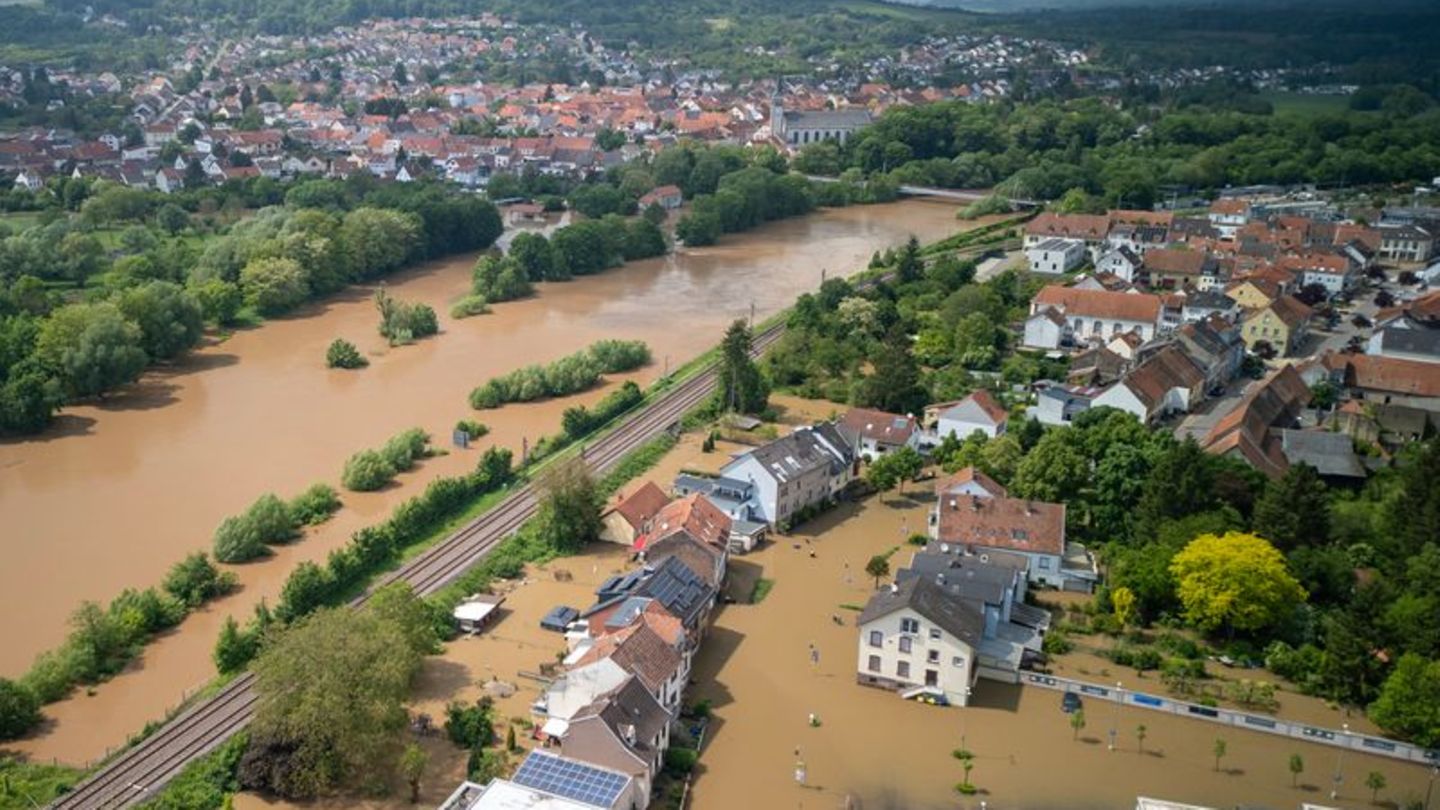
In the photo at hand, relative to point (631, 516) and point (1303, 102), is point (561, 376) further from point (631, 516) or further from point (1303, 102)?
point (1303, 102)

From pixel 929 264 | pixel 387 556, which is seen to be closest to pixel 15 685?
pixel 387 556

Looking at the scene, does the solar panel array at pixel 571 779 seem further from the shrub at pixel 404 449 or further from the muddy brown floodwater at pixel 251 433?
the shrub at pixel 404 449

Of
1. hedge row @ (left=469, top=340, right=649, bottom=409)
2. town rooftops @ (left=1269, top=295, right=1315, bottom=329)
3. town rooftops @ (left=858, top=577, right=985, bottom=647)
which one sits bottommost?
hedge row @ (left=469, top=340, right=649, bottom=409)

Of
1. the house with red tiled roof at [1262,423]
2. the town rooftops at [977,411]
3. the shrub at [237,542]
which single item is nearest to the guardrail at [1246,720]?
the house with red tiled roof at [1262,423]

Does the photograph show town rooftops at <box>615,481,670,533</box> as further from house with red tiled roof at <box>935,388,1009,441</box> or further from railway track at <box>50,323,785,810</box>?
house with red tiled roof at <box>935,388,1009,441</box>

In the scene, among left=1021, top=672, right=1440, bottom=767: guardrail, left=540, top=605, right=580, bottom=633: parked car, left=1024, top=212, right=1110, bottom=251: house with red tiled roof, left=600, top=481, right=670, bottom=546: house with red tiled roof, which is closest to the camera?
left=1021, top=672, right=1440, bottom=767: guardrail

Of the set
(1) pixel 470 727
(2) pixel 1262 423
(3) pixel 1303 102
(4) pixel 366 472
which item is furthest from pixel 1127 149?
(1) pixel 470 727

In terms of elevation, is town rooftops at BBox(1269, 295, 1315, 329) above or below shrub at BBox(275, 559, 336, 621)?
below

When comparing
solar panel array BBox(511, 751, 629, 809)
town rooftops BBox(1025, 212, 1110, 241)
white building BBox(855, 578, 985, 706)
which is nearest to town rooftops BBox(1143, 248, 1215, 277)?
town rooftops BBox(1025, 212, 1110, 241)
